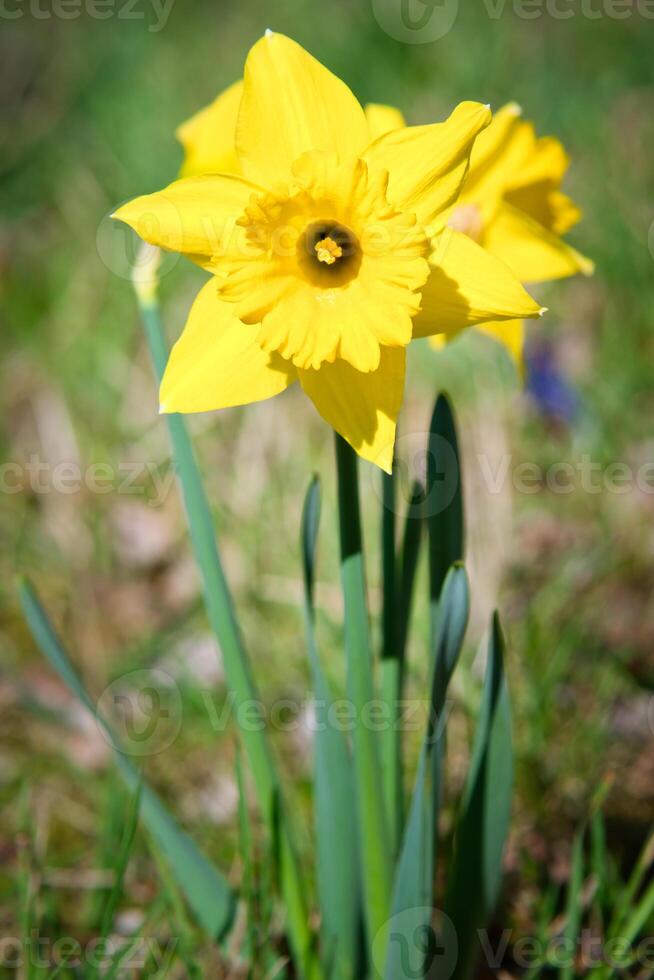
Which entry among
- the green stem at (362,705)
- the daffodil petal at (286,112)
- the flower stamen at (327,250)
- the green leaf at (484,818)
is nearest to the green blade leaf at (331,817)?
the green stem at (362,705)

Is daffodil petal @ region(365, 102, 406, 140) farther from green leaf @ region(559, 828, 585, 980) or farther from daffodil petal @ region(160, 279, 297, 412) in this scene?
green leaf @ region(559, 828, 585, 980)

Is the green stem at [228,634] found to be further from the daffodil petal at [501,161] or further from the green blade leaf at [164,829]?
the daffodil petal at [501,161]

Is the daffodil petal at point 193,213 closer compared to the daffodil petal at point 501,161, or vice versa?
the daffodil petal at point 193,213

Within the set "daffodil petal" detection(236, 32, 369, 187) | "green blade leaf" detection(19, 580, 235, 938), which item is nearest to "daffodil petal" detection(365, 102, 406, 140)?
"daffodil petal" detection(236, 32, 369, 187)

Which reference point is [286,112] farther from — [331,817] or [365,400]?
[331,817]

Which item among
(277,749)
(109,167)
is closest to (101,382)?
(109,167)
